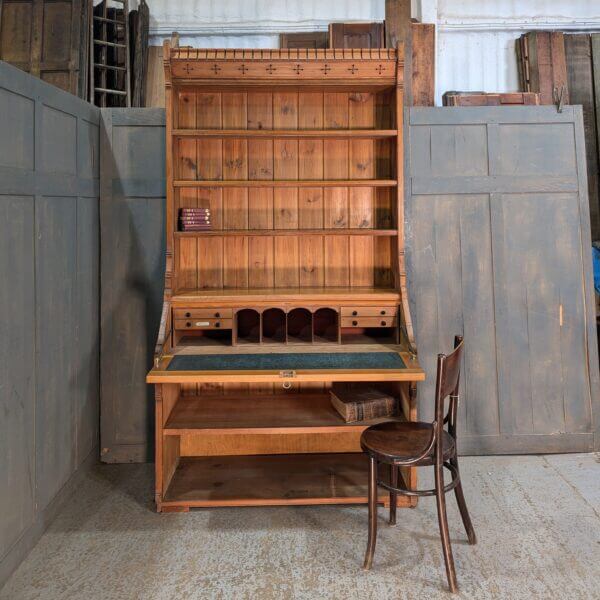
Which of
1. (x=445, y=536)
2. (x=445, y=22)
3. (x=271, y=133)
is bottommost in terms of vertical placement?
(x=445, y=536)

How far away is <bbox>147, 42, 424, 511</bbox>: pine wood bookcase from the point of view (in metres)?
2.49

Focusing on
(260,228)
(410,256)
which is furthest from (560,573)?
(260,228)

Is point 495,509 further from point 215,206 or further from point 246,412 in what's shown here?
point 215,206

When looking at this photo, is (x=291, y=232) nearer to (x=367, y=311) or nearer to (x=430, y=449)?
(x=367, y=311)

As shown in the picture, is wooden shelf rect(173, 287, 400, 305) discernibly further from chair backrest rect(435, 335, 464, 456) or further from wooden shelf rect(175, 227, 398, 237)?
chair backrest rect(435, 335, 464, 456)

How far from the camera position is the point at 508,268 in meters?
2.96

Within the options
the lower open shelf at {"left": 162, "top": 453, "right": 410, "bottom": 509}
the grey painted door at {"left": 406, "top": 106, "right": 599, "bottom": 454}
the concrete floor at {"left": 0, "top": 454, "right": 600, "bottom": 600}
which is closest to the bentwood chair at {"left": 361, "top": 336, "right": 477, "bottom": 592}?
the concrete floor at {"left": 0, "top": 454, "right": 600, "bottom": 600}

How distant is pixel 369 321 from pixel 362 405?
0.47 m

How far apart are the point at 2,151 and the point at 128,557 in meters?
1.72

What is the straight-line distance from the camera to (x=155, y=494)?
7.87 feet

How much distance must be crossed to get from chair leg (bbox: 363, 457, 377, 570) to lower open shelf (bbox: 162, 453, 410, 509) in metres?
0.39

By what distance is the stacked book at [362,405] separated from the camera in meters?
2.38

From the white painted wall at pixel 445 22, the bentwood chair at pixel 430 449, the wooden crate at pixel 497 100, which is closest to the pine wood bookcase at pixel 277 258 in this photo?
the bentwood chair at pixel 430 449

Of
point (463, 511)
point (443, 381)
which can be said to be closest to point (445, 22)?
point (443, 381)
